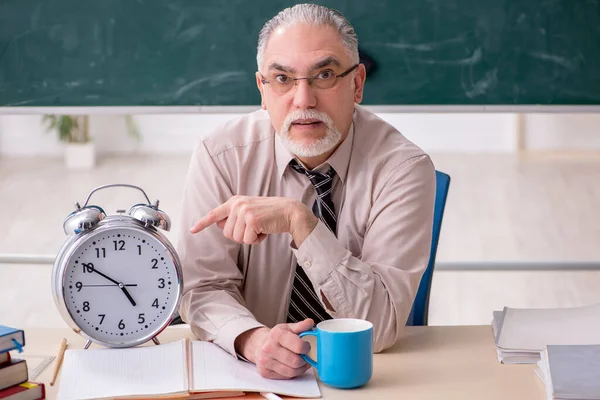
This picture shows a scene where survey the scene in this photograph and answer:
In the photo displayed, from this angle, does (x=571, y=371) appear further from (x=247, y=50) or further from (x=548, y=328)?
(x=247, y=50)

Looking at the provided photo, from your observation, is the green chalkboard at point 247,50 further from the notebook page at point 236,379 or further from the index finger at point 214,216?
the notebook page at point 236,379

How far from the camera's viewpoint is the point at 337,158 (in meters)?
1.96

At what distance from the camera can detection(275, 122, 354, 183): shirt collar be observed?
1.95 m

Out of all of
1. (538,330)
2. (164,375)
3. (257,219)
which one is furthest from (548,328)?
(164,375)

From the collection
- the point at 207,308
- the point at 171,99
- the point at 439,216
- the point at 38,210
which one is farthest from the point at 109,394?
the point at 38,210

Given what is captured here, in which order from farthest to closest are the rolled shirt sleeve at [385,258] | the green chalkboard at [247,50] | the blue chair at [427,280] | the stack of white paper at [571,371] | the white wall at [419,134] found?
the white wall at [419,134], the green chalkboard at [247,50], the blue chair at [427,280], the rolled shirt sleeve at [385,258], the stack of white paper at [571,371]

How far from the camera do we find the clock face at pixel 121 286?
1.56 m

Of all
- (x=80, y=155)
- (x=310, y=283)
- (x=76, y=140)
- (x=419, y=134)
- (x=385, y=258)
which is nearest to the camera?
(x=385, y=258)

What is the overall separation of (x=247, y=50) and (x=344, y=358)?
2.01 metres

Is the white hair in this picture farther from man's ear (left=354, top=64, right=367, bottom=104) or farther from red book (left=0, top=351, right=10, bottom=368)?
red book (left=0, top=351, right=10, bottom=368)

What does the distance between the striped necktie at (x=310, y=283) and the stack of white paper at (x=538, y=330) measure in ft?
1.38

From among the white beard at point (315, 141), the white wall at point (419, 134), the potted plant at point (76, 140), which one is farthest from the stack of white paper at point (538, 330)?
the white wall at point (419, 134)

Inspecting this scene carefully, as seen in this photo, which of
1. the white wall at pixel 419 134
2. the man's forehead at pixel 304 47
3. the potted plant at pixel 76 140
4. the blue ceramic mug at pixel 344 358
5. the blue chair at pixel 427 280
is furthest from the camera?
the white wall at pixel 419 134

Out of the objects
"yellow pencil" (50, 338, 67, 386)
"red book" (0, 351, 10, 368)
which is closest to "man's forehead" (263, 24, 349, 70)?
"yellow pencil" (50, 338, 67, 386)
